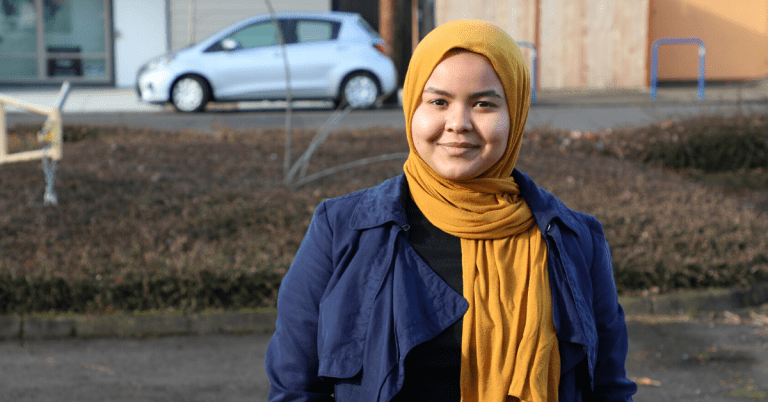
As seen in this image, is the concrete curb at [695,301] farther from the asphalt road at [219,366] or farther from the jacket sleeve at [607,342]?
the jacket sleeve at [607,342]

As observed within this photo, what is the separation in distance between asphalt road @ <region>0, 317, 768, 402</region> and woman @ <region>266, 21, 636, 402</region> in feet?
8.85

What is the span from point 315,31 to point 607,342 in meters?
12.8

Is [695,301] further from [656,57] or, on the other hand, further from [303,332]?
[656,57]

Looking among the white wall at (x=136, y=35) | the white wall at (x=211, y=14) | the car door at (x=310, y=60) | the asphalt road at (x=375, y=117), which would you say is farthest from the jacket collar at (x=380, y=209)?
the white wall at (x=136, y=35)

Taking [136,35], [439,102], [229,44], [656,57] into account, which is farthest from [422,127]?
[136,35]

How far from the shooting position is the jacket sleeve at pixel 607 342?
6.02ft

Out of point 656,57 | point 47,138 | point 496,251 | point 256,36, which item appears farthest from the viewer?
point 656,57

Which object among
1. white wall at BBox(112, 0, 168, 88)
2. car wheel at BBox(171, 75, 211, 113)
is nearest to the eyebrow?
car wheel at BBox(171, 75, 211, 113)

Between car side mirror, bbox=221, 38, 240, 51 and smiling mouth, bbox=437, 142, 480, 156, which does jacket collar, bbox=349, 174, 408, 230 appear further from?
car side mirror, bbox=221, 38, 240, 51

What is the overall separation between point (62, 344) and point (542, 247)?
4093 mm

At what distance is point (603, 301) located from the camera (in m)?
1.84

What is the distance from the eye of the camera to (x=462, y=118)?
5.46ft

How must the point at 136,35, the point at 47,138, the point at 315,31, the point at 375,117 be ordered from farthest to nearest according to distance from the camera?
the point at 136,35, the point at 315,31, the point at 375,117, the point at 47,138

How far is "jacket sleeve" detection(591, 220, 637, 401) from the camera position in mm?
1835
